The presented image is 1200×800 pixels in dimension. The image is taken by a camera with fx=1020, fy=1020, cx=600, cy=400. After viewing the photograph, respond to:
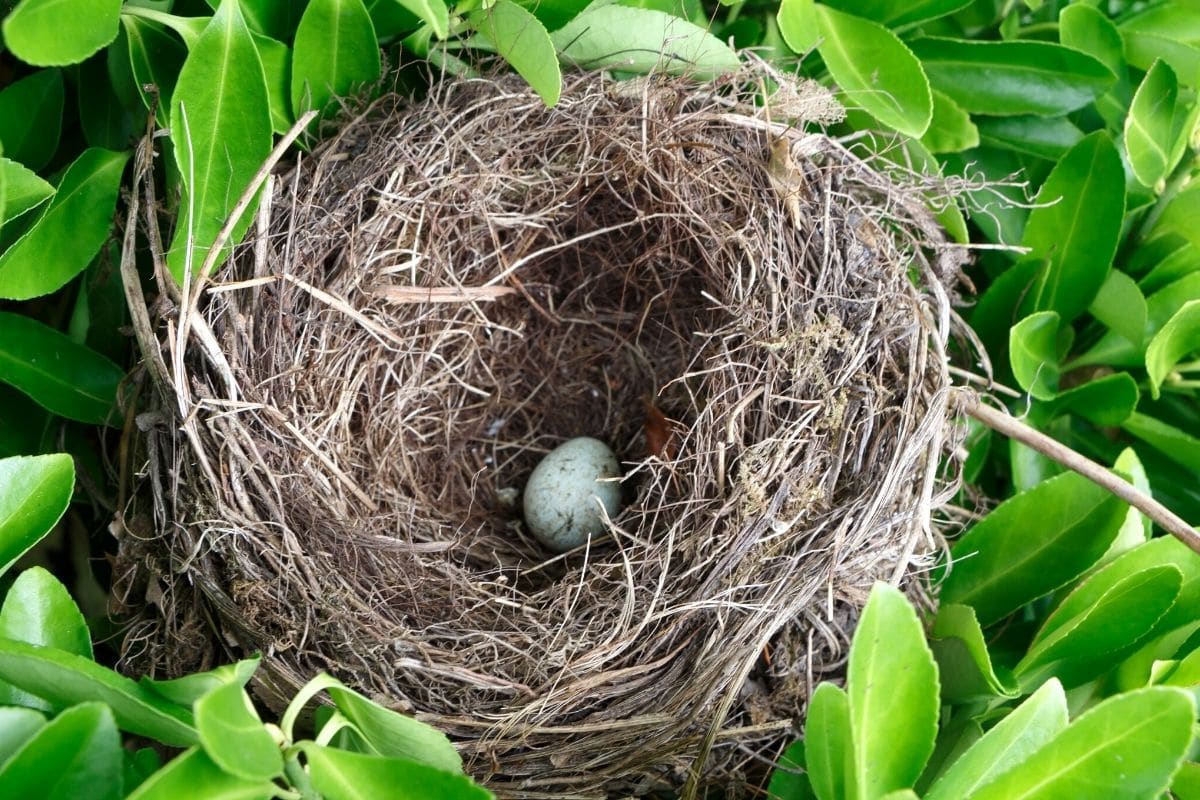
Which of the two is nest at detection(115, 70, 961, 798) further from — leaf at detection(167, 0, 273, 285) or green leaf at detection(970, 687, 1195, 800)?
green leaf at detection(970, 687, 1195, 800)

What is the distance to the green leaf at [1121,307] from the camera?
46.3 inches

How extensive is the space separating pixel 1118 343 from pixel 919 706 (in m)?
0.70

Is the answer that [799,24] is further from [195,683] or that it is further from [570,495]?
[195,683]


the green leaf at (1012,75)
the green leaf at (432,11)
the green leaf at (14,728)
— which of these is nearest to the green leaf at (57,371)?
the green leaf at (14,728)

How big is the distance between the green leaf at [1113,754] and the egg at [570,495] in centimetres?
63

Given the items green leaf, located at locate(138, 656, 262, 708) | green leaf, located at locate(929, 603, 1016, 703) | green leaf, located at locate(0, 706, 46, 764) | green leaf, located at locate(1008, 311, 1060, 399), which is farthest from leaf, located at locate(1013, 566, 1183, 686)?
green leaf, located at locate(0, 706, 46, 764)

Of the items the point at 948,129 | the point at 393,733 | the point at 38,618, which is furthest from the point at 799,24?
the point at 38,618

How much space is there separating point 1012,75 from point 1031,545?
0.56 m

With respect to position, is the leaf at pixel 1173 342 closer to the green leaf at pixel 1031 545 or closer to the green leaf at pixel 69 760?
the green leaf at pixel 1031 545

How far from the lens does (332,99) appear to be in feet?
3.58

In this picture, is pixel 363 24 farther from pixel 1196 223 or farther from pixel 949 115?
pixel 1196 223

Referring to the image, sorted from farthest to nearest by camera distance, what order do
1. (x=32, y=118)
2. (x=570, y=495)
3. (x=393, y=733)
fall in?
1. (x=570, y=495)
2. (x=32, y=118)
3. (x=393, y=733)

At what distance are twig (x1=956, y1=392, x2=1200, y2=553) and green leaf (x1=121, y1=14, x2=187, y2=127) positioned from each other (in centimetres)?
88

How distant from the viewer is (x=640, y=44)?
3.64 ft
